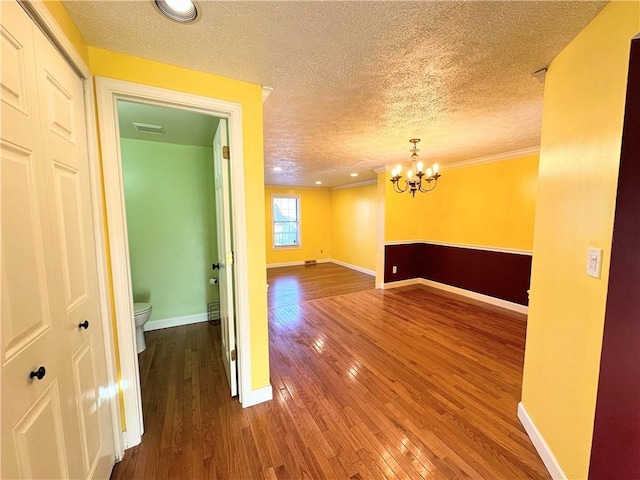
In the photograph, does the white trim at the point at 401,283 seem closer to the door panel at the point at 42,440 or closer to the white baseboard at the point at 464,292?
the white baseboard at the point at 464,292

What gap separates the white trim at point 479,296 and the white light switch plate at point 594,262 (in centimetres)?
272

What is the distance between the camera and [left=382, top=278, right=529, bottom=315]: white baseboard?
3.67 meters

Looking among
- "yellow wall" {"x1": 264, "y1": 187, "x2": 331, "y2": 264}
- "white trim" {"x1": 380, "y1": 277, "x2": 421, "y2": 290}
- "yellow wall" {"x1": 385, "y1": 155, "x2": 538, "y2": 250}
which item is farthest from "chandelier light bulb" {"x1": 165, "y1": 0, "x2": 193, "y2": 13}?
"yellow wall" {"x1": 264, "y1": 187, "x2": 331, "y2": 264}

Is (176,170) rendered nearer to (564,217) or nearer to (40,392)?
(40,392)

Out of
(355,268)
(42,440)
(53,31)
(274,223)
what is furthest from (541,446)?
(274,223)

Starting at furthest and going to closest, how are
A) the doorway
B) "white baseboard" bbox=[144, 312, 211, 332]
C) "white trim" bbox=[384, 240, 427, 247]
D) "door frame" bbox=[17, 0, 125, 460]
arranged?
1. "white trim" bbox=[384, 240, 427, 247]
2. "white baseboard" bbox=[144, 312, 211, 332]
3. the doorway
4. "door frame" bbox=[17, 0, 125, 460]

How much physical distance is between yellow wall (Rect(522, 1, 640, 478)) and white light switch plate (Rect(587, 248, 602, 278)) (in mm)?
22

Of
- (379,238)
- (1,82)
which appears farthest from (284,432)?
(379,238)

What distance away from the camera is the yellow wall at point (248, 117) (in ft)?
4.48

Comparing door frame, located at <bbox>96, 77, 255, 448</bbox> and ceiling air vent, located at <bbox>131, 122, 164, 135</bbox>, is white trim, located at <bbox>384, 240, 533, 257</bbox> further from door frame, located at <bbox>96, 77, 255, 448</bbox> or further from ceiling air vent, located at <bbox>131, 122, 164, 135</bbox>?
ceiling air vent, located at <bbox>131, 122, 164, 135</bbox>

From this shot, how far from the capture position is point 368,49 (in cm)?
133

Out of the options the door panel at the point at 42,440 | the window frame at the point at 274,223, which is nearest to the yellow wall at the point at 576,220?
the door panel at the point at 42,440

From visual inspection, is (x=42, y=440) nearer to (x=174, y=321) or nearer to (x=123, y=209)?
(x=123, y=209)

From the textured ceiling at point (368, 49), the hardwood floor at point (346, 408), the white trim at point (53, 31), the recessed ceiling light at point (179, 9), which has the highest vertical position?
the textured ceiling at point (368, 49)
